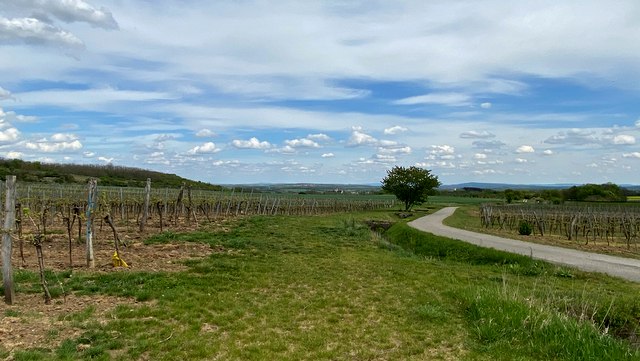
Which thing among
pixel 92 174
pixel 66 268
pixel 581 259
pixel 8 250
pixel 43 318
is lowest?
pixel 581 259

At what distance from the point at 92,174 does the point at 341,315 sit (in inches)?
3656

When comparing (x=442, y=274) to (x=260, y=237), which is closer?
(x=442, y=274)

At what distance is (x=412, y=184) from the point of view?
184 ft

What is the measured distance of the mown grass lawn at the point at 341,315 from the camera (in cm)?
668

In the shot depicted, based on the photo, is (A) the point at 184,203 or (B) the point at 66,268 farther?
(A) the point at 184,203

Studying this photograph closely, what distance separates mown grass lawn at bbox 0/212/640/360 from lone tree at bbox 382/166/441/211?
1636 inches

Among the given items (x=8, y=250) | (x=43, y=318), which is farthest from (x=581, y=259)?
(x=8, y=250)

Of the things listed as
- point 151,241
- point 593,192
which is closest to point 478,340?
point 151,241

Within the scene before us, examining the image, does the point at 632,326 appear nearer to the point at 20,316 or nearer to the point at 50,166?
the point at 20,316

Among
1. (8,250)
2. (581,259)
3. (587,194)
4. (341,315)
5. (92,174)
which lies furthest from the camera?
(92,174)

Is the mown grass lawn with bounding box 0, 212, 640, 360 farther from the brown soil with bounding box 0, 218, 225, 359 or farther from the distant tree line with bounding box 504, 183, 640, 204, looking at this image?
the distant tree line with bounding box 504, 183, 640, 204

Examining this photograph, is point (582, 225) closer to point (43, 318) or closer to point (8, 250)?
point (43, 318)

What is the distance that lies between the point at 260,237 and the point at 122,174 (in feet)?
280

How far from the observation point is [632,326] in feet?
28.8
